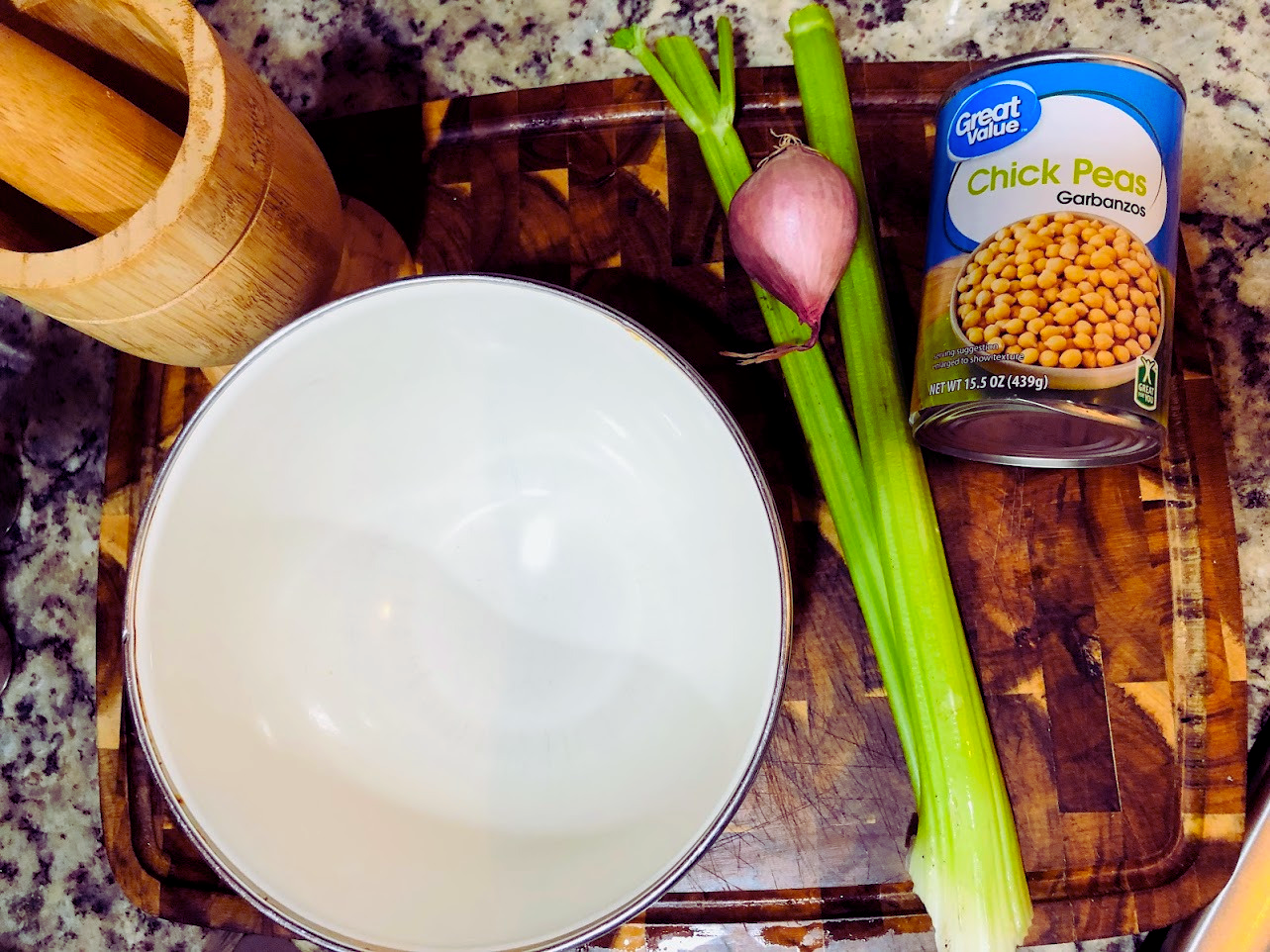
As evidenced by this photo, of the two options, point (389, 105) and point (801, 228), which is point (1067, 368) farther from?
point (389, 105)

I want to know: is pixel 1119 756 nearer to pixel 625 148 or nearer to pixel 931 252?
pixel 931 252

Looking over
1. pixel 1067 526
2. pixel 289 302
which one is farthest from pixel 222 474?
pixel 1067 526

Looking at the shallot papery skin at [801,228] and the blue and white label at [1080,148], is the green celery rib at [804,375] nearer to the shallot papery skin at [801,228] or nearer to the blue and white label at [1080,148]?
the shallot papery skin at [801,228]

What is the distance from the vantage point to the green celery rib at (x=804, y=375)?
69 cm

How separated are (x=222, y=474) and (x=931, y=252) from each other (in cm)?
56

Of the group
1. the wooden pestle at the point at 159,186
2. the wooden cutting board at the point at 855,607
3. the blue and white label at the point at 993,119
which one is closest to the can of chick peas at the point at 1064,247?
the blue and white label at the point at 993,119

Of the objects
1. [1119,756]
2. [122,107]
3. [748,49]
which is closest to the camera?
[122,107]

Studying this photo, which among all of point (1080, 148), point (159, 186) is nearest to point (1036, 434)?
point (1080, 148)

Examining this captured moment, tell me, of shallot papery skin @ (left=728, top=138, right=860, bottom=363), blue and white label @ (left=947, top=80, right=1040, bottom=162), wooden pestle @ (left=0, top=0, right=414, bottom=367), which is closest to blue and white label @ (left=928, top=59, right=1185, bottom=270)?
blue and white label @ (left=947, top=80, right=1040, bottom=162)

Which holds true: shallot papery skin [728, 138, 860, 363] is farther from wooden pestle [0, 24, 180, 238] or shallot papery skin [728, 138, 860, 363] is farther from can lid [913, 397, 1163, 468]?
wooden pestle [0, 24, 180, 238]

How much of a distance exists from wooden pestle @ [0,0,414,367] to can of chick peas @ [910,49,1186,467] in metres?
0.48

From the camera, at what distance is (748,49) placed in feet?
2.66

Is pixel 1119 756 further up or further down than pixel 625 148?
further down

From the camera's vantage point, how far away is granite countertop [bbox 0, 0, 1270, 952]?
785 millimetres
